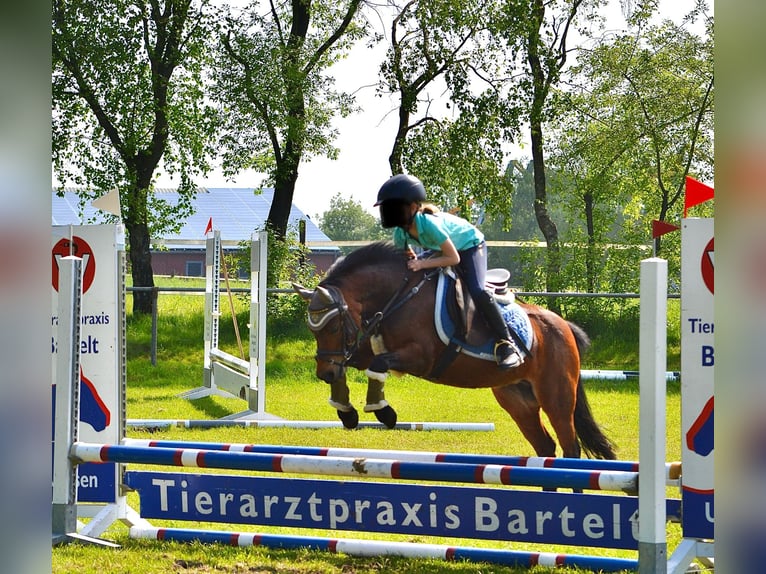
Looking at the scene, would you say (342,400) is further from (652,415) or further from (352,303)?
(652,415)

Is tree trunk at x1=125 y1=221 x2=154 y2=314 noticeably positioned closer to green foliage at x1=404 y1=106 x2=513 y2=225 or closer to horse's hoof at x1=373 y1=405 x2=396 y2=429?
green foliage at x1=404 y1=106 x2=513 y2=225

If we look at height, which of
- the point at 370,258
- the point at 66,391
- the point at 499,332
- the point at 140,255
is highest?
the point at 140,255

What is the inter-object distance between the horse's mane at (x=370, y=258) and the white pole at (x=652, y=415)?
1.70 meters

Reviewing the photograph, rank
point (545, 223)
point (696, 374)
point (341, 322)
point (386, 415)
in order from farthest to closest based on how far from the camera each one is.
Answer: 1. point (545, 223)
2. point (341, 322)
3. point (386, 415)
4. point (696, 374)

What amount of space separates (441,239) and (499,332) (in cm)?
62

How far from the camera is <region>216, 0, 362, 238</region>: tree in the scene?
13945 mm

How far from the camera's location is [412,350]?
4363mm

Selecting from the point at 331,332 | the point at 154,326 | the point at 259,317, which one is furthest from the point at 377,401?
the point at 154,326

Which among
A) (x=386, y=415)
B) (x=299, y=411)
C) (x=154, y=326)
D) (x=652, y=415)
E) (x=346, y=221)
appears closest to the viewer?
(x=652, y=415)

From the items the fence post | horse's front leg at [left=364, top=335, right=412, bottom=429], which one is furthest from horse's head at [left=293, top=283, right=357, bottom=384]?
the fence post

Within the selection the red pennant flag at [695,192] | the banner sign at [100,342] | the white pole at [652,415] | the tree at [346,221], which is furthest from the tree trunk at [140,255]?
the tree at [346,221]

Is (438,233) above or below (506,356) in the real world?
above
